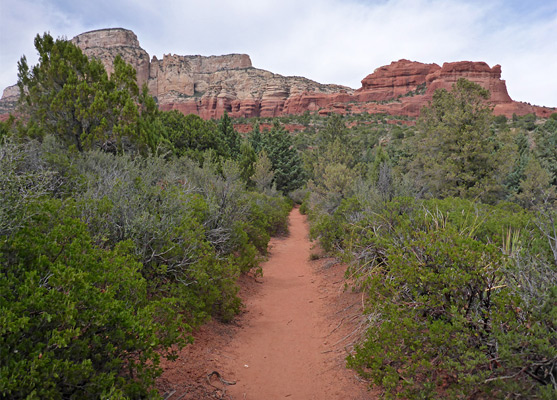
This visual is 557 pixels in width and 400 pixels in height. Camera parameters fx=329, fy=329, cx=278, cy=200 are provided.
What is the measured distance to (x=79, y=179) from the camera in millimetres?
5969

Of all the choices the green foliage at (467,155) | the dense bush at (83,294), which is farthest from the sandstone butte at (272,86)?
the dense bush at (83,294)

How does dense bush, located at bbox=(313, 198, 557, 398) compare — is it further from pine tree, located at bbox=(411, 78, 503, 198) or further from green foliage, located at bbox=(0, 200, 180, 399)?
pine tree, located at bbox=(411, 78, 503, 198)

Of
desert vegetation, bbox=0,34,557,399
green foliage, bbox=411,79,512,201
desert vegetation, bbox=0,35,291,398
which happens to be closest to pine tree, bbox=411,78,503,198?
green foliage, bbox=411,79,512,201

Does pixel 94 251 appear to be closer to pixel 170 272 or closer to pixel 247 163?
pixel 170 272

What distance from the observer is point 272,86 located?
99625mm

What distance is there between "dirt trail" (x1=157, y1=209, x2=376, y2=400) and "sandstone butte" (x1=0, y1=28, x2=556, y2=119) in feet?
247

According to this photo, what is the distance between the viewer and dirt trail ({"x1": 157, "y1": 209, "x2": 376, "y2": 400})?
3791 millimetres

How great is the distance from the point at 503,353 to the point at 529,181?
886 inches

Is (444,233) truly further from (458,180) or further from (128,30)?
(128,30)

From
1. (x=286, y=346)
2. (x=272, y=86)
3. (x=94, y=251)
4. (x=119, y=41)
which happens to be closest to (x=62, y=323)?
(x=94, y=251)

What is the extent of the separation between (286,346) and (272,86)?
10150 centimetres

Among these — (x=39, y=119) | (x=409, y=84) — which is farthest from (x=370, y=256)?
(x=409, y=84)

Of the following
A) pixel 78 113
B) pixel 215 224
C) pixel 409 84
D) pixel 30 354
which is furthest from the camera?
pixel 409 84

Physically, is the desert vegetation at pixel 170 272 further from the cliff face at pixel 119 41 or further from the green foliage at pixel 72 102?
the cliff face at pixel 119 41
